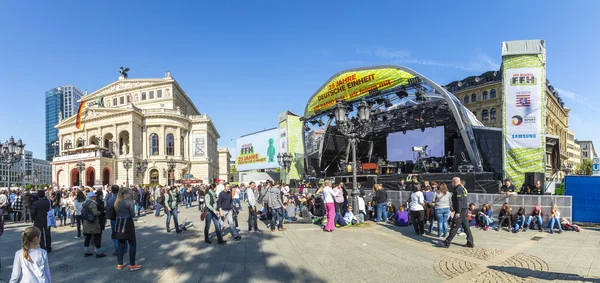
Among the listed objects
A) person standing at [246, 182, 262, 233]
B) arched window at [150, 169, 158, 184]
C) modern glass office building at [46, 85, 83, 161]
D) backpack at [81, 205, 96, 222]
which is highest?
modern glass office building at [46, 85, 83, 161]

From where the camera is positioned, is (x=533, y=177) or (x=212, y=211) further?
(x=533, y=177)

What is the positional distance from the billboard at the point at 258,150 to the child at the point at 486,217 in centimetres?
2698

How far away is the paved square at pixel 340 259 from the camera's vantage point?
212 inches

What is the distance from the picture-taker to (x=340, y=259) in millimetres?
6395

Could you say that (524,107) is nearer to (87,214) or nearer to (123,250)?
(123,250)

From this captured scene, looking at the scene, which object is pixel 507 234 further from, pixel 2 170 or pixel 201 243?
pixel 2 170

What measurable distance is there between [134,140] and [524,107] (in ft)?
168

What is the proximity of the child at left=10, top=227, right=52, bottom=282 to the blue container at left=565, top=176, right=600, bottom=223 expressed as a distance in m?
13.4

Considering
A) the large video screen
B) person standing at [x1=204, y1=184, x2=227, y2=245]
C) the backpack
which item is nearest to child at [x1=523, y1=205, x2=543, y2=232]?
person standing at [x1=204, y1=184, x2=227, y2=245]

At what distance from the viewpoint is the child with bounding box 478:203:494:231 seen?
10.1m

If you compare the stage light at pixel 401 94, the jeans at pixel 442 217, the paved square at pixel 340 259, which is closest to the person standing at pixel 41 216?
the paved square at pixel 340 259

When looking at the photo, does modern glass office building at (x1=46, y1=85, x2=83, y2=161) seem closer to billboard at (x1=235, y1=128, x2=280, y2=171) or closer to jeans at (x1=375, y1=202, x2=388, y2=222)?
billboard at (x1=235, y1=128, x2=280, y2=171)

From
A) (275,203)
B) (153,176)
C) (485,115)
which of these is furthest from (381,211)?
(153,176)

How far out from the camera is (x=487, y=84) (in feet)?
165
